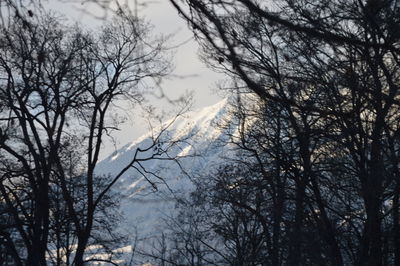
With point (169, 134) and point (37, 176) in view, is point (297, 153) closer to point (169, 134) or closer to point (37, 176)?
point (169, 134)

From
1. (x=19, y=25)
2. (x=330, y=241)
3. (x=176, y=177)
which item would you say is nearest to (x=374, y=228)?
(x=330, y=241)

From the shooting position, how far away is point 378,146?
435 inches

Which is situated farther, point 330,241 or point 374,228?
point 330,241

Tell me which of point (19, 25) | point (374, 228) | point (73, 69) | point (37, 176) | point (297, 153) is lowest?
point (19, 25)

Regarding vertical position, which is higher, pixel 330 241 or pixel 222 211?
pixel 222 211

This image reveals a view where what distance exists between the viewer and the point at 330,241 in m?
13.6

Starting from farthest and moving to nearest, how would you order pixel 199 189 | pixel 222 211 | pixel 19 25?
pixel 222 211 < pixel 199 189 < pixel 19 25

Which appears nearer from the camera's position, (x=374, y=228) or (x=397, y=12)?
(x=397, y=12)

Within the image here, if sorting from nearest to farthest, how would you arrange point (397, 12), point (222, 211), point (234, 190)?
1. point (397, 12)
2. point (234, 190)
3. point (222, 211)

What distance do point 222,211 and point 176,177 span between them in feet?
29.1

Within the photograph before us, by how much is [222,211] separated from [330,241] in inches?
405

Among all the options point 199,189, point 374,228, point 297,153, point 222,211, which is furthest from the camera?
point 222,211

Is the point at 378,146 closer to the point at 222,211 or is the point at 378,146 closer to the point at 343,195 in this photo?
the point at 343,195

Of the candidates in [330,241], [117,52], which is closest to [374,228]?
[330,241]
